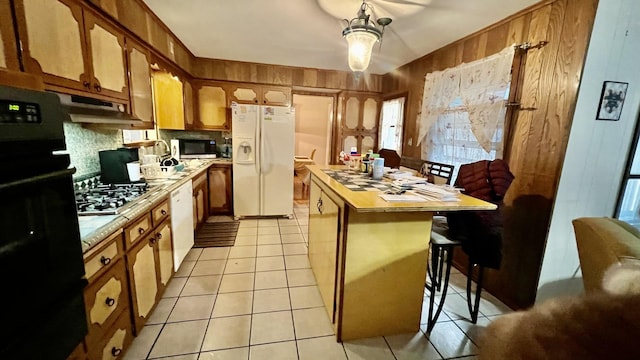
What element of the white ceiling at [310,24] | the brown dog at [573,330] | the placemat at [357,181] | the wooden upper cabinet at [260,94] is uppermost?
the white ceiling at [310,24]

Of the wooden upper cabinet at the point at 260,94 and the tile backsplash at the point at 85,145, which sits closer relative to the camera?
the tile backsplash at the point at 85,145

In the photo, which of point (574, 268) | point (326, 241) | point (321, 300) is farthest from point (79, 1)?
point (574, 268)

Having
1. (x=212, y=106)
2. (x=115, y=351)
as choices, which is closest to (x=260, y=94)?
(x=212, y=106)

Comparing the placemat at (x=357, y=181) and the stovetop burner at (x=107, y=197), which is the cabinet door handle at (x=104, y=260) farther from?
the placemat at (x=357, y=181)

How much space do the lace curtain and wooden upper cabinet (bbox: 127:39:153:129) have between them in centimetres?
301

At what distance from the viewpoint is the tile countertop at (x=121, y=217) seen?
117cm

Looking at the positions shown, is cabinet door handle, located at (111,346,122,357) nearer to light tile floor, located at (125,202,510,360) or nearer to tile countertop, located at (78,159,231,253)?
light tile floor, located at (125,202,510,360)

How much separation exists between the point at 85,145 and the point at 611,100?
3.74 m

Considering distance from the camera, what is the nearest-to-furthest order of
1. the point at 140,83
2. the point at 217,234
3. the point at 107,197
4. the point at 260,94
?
the point at 107,197, the point at 140,83, the point at 217,234, the point at 260,94

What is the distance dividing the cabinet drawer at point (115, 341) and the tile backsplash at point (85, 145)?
1084mm

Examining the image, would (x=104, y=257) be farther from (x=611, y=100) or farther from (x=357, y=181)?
(x=611, y=100)

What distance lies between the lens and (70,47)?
146cm

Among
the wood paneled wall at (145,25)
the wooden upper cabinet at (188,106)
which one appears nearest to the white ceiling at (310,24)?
the wood paneled wall at (145,25)

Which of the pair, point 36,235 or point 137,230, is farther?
point 137,230
